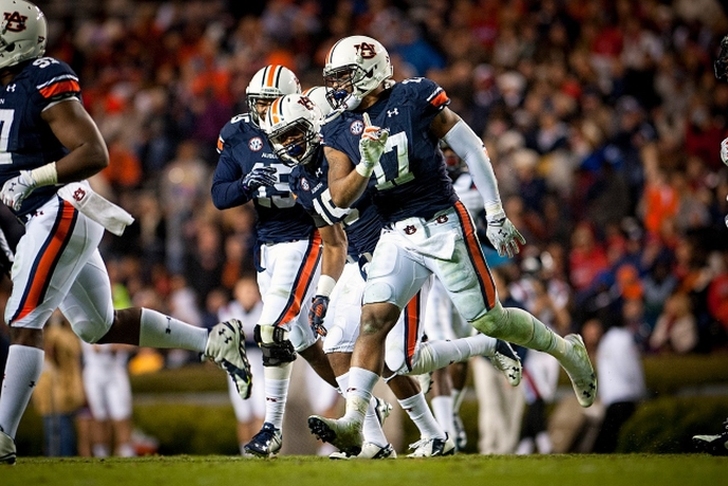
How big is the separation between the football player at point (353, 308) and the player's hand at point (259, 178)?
0.65ft

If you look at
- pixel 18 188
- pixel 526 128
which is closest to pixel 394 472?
pixel 18 188

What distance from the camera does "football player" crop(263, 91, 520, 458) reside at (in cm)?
704

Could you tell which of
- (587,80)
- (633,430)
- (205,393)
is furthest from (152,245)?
(633,430)

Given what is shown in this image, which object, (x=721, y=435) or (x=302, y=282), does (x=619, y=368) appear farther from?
(x=302, y=282)

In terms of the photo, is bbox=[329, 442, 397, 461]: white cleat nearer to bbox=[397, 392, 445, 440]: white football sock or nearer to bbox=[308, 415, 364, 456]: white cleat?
bbox=[397, 392, 445, 440]: white football sock

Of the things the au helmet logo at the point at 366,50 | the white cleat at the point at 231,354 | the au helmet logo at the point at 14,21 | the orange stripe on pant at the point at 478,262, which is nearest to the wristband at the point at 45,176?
the au helmet logo at the point at 14,21

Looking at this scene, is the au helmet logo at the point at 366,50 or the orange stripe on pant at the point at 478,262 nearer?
the orange stripe on pant at the point at 478,262

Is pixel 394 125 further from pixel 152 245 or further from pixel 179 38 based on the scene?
pixel 179 38

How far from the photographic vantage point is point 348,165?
6652 millimetres

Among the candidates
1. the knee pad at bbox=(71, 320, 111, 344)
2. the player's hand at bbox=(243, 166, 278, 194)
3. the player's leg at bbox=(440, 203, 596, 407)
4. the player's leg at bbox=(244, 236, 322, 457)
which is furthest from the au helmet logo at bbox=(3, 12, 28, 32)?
the player's leg at bbox=(440, 203, 596, 407)

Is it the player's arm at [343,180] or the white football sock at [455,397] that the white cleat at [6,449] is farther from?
the white football sock at [455,397]

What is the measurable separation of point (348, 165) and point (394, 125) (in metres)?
0.33

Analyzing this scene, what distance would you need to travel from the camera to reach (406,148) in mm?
6730

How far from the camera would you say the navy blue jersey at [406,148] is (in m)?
6.72
